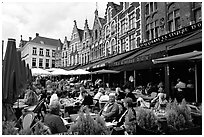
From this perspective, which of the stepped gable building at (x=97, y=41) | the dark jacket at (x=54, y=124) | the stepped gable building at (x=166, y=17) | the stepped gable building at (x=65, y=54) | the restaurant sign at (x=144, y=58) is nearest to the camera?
the dark jacket at (x=54, y=124)

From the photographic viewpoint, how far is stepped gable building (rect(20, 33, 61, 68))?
4216 cm

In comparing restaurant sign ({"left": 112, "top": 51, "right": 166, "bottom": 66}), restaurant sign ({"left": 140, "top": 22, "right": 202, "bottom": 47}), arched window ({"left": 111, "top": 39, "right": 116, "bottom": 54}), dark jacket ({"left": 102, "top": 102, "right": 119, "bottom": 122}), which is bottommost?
dark jacket ({"left": 102, "top": 102, "right": 119, "bottom": 122})

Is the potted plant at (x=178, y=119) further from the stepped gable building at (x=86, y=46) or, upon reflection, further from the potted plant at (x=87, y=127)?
the stepped gable building at (x=86, y=46)

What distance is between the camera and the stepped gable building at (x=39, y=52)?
138 ft

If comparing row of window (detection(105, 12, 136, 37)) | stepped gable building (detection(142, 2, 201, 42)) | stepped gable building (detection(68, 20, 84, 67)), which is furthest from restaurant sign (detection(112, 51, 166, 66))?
stepped gable building (detection(68, 20, 84, 67))

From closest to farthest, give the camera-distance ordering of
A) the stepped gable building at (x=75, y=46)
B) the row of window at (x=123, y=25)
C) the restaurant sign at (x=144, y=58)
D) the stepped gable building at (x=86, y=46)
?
the restaurant sign at (x=144, y=58) → the row of window at (x=123, y=25) → the stepped gable building at (x=86, y=46) → the stepped gable building at (x=75, y=46)

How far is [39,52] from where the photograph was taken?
4341 centimetres

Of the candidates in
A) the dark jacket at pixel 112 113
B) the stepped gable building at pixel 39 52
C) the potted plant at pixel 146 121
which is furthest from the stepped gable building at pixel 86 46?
the potted plant at pixel 146 121

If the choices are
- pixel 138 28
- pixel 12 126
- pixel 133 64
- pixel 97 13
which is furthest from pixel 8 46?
pixel 97 13

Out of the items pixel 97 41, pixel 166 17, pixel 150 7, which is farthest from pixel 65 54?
pixel 166 17

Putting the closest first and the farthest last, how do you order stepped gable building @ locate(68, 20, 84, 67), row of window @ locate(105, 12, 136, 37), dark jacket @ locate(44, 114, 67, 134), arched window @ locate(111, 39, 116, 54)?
dark jacket @ locate(44, 114, 67, 134) → row of window @ locate(105, 12, 136, 37) → arched window @ locate(111, 39, 116, 54) → stepped gable building @ locate(68, 20, 84, 67)

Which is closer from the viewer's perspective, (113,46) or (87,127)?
(87,127)

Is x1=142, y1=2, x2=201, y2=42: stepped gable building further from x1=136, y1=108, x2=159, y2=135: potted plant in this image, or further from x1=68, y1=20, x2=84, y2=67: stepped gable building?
x1=68, y1=20, x2=84, y2=67: stepped gable building

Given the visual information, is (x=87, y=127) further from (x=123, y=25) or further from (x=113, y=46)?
(x=113, y=46)
